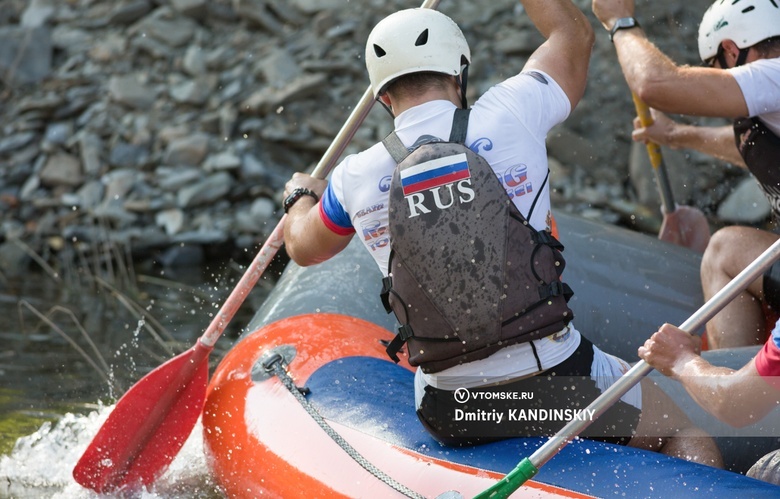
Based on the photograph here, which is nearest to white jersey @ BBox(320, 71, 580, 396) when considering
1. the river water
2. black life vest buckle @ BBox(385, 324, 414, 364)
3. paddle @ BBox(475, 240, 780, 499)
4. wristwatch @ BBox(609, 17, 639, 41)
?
black life vest buckle @ BBox(385, 324, 414, 364)

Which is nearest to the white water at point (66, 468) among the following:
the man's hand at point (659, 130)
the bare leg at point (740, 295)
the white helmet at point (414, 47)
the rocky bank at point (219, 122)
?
the white helmet at point (414, 47)

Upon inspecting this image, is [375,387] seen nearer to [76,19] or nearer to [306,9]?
[306,9]

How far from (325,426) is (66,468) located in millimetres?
1453

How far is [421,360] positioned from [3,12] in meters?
11.0

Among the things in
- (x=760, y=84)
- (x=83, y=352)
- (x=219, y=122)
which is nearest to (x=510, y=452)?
(x=760, y=84)

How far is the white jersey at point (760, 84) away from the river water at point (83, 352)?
2207mm

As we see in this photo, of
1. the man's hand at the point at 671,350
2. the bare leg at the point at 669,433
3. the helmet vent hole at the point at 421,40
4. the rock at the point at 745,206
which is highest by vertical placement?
the helmet vent hole at the point at 421,40

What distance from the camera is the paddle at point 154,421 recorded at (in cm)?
401

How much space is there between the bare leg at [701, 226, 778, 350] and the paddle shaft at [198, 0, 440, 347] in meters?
1.34

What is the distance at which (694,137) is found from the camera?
4621 millimetres

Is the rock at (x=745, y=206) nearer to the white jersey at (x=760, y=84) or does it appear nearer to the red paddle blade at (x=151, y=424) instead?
the white jersey at (x=760, y=84)

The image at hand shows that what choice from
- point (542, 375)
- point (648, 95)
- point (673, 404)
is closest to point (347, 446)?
point (542, 375)

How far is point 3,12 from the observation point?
40.9 feet

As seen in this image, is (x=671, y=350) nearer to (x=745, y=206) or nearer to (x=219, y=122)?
(x=745, y=206)
